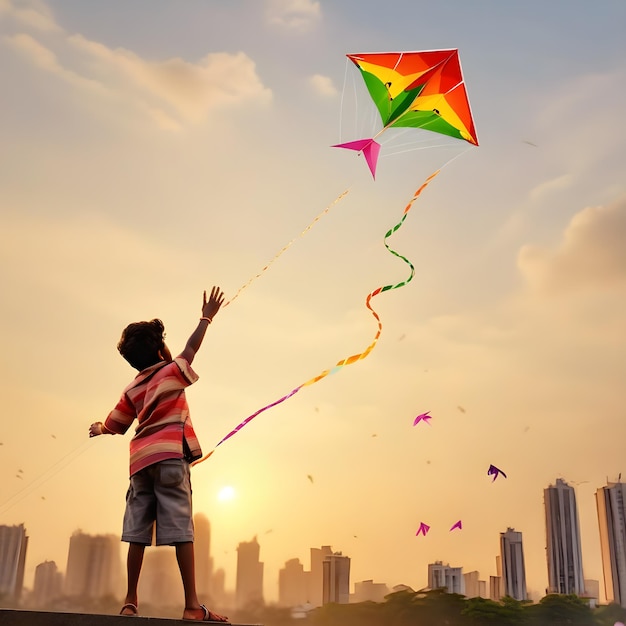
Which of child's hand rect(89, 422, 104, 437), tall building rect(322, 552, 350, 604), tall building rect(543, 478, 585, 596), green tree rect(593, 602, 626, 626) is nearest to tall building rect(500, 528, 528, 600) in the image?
tall building rect(543, 478, 585, 596)

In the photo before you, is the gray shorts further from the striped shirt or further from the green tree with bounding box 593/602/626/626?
the green tree with bounding box 593/602/626/626

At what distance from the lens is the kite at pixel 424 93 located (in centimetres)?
695

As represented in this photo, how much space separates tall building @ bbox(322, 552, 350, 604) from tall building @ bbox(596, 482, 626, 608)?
12.9 meters

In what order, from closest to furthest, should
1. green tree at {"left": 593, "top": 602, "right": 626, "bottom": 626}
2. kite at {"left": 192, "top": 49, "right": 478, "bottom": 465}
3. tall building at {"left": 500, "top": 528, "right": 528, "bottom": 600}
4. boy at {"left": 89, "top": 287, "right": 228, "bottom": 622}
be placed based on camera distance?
boy at {"left": 89, "top": 287, "right": 228, "bottom": 622}, kite at {"left": 192, "top": 49, "right": 478, "bottom": 465}, green tree at {"left": 593, "top": 602, "right": 626, "bottom": 626}, tall building at {"left": 500, "top": 528, "right": 528, "bottom": 600}

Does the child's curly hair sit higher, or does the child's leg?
the child's curly hair

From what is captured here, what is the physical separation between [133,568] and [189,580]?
0.31 metres

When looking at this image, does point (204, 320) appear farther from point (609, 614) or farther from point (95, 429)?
point (609, 614)

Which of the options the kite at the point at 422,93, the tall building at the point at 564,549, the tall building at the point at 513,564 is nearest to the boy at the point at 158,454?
the kite at the point at 422,93

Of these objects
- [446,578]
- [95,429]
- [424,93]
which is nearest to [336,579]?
[446,578]

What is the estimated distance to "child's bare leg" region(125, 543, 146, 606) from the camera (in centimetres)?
327

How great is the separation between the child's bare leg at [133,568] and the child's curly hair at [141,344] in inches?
34.5

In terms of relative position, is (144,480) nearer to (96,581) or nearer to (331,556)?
(96,581)

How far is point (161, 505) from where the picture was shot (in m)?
3.29

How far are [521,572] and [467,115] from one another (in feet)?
115
